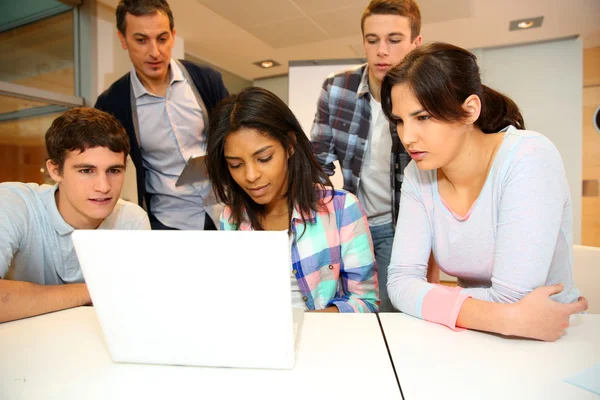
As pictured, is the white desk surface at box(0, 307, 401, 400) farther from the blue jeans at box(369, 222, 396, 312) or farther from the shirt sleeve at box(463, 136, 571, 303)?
the blue jeans at box(369, 222, 396, 312)

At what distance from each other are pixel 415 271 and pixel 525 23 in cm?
333

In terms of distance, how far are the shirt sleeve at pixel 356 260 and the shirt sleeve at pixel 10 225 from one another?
3.00 feet

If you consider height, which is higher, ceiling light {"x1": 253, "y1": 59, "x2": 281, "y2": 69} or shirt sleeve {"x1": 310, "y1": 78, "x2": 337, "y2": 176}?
ceiling light {"x1": 253, "y1": 59, "x2": 281, "y2": 69}

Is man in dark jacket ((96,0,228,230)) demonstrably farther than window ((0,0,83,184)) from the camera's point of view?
No

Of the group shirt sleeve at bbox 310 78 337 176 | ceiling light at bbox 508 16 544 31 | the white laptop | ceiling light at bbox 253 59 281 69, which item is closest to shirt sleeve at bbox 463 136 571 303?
the white laptop

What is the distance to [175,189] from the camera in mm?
1808

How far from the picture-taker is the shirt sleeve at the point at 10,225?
3.81 ft

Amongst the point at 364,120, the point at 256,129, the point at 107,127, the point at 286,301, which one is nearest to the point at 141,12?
the point at 107,127

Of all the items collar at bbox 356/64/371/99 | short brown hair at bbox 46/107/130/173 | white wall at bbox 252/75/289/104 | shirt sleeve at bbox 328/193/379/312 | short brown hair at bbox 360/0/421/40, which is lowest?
shirt sleeve at bbox 328/193/379/312

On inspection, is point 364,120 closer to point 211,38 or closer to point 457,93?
point 457,93

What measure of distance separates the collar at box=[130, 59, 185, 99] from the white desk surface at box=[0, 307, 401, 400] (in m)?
1.16

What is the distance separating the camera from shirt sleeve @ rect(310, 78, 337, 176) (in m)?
1.84

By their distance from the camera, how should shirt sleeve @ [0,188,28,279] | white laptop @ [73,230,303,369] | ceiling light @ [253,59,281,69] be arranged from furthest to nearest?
ceiling light @ [253,59,281,69], shirt sleeve @ [0,188,28,279], white laptop @ [73,230,303,369]

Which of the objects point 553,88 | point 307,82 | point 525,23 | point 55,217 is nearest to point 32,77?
point 307,82
